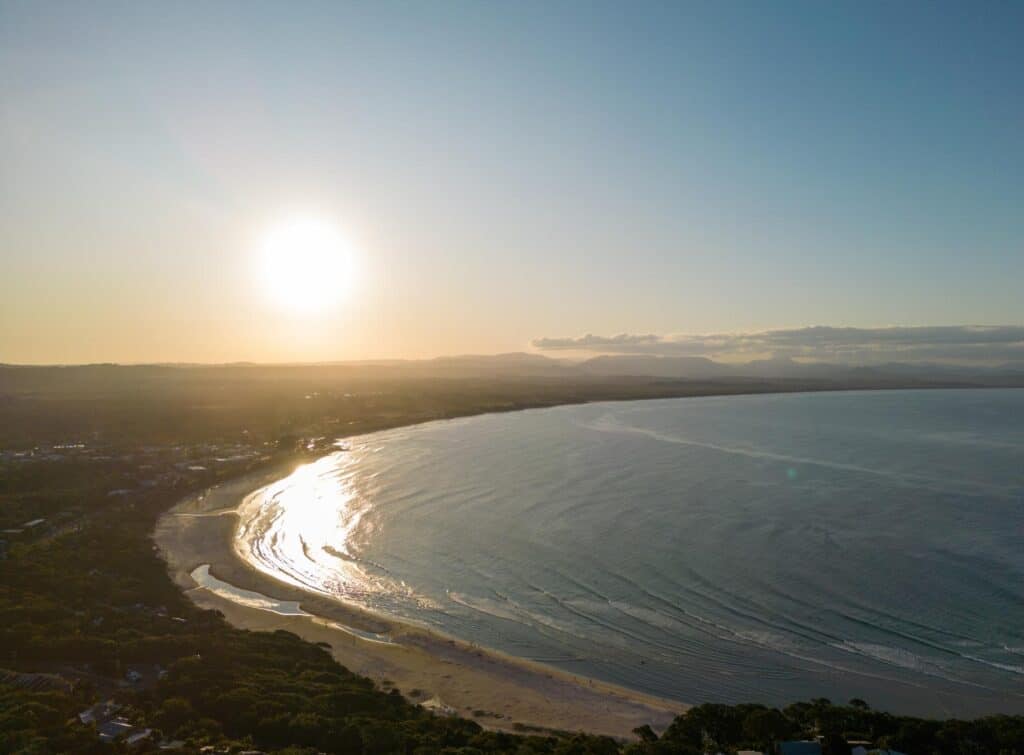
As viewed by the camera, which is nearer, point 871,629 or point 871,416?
point 871,629

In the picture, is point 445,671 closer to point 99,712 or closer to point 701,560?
point 99,712

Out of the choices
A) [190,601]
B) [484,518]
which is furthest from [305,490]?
[190,601]

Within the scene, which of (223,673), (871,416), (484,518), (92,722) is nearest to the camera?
(92,722)

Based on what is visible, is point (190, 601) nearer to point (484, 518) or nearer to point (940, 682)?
point (484, 518)

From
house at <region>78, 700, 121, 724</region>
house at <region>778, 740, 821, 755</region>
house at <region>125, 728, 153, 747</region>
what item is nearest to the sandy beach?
house at <region>778, 740, 821, 755</region>

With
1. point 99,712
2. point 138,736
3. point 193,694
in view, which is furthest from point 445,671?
point 99,712

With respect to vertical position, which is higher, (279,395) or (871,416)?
(279,395)

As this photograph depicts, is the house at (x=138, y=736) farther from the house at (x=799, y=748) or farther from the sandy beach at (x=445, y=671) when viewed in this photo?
the house at (x=799, y=748)
